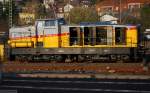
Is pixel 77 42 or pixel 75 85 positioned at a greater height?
pixel 77 42

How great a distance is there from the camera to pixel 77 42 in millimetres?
30469

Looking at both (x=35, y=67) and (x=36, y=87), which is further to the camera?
(x=35, y=67)

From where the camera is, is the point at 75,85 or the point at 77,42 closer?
the point at 75,85

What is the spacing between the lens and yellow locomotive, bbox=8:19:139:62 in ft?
97.2

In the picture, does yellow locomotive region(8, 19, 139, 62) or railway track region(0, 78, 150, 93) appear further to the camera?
yellow locomotive region(8, 19, 139, 62)

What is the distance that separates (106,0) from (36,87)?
3708 inches

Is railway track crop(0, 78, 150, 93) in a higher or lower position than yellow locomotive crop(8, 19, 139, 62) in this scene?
lower

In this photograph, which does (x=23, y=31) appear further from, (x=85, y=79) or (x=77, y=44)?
(x=85, y=79)

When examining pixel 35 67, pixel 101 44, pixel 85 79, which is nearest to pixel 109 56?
pixel 101 44

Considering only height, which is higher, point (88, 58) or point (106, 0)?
point (106, 0)

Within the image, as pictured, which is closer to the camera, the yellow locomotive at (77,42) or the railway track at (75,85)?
the railway track at (75,85)

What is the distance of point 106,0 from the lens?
110 metres

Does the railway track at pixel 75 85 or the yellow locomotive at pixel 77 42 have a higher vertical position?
the yellow locomotive at pixel 77 42

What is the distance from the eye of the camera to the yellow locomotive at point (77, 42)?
97.2 feet
